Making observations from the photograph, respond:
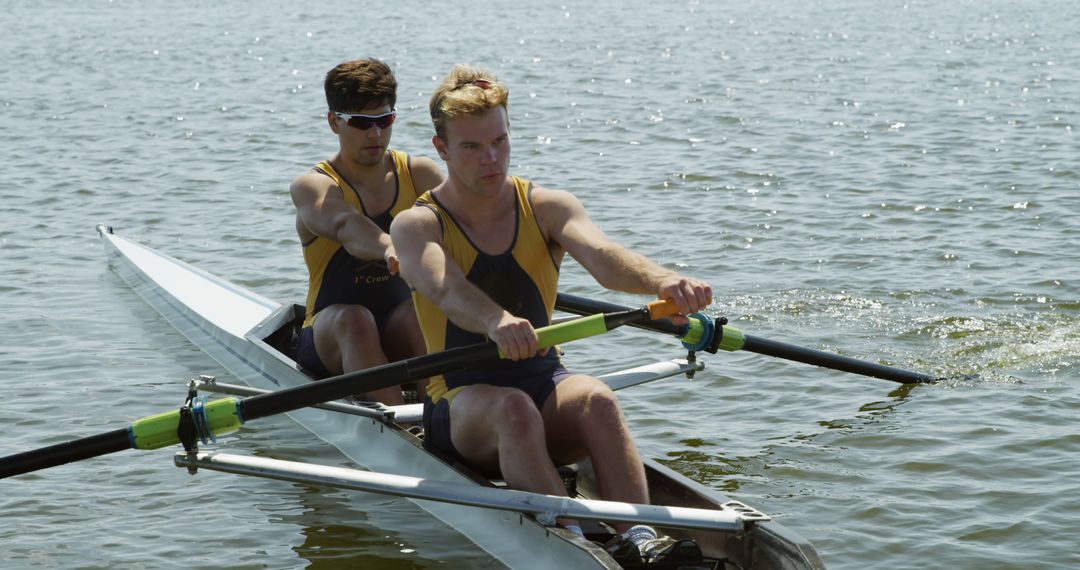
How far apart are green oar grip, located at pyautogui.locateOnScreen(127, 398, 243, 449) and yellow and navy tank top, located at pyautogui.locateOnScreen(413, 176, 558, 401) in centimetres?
89

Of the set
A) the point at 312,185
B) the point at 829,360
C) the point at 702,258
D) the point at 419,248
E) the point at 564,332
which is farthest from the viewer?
the point at 702,258

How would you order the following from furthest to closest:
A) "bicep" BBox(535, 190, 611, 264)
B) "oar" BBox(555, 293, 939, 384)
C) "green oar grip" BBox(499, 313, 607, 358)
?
1. "oar" BBox(555, 293, 939, 384)
2. "bicep" BBox(535, 190, 611, 264)
3. "green oar grip" BBox(499, 313, 607, 358)

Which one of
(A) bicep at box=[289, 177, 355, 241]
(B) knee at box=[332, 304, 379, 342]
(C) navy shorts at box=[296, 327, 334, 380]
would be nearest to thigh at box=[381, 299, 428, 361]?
(B) knee at box=[332, 304, 379, 342]

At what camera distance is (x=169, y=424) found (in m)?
5.31

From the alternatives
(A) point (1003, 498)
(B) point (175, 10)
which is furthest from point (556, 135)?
(B) point (175, 10)

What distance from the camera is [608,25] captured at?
102 ft

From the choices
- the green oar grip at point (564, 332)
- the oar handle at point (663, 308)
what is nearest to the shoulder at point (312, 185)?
the green oar grip at point (564, 332)

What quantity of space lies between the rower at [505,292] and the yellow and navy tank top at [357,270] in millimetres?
1572

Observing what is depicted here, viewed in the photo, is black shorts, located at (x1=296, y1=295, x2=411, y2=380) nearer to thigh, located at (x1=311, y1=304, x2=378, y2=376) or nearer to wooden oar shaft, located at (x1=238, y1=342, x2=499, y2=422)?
thigh, located at (x1=311, y1=304, x2=378, y2=376)

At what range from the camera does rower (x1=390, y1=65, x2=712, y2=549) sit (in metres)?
4.89

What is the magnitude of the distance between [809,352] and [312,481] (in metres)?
3.13

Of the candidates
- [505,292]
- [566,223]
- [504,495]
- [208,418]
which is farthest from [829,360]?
[208,418]

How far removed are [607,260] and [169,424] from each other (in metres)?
1.95

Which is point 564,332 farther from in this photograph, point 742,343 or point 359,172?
point 359,172
